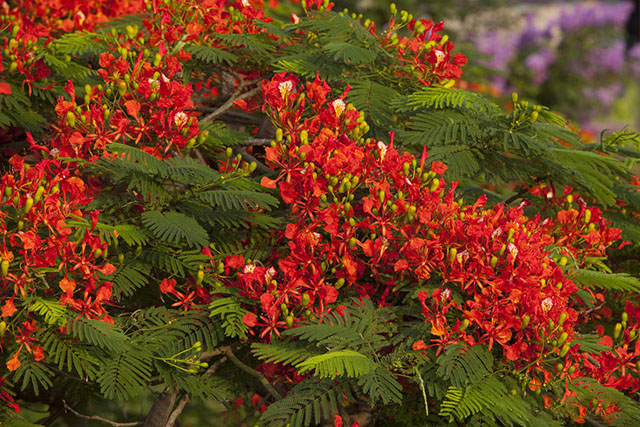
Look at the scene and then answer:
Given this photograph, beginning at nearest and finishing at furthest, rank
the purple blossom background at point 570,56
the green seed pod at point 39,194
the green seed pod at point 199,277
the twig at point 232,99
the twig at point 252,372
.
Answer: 1. the green seed pod at point 39,194
2. the green seed pod at point 199,277
3. the twig at point 252,372
4. the twig at point 232,99
5. the purple blossom background at point 570,56

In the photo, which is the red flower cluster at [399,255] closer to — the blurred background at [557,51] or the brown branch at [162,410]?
the brown branch at [162,410]

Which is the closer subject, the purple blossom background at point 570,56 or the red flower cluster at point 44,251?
Result: the red flower cluster at point 44,251

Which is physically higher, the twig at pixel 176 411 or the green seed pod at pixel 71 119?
the green seed pod at pixel 71 119

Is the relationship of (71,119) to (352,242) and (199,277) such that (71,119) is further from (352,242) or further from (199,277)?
(352,242)

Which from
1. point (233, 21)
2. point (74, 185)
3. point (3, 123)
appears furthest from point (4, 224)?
point (233, 21)

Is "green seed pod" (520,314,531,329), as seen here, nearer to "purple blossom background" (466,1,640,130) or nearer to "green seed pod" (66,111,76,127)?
"green seed pod" (66,111,76,127)

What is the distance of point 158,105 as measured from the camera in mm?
2711

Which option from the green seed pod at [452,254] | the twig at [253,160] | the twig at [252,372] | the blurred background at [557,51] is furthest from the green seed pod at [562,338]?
the blurred background at [557,51]

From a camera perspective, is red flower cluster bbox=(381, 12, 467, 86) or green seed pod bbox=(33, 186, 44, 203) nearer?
green seed pod bbox=(33, 186, 44, 203)

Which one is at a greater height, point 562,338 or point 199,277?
point 562,338

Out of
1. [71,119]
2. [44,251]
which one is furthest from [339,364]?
[71,119]

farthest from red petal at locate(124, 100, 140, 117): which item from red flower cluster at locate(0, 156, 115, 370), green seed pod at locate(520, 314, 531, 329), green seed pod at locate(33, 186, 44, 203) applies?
green seed pod at locate(520, 314, 531, 329)

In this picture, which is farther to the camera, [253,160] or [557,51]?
[557,51]

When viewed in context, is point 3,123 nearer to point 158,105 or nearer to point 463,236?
point 158,105
